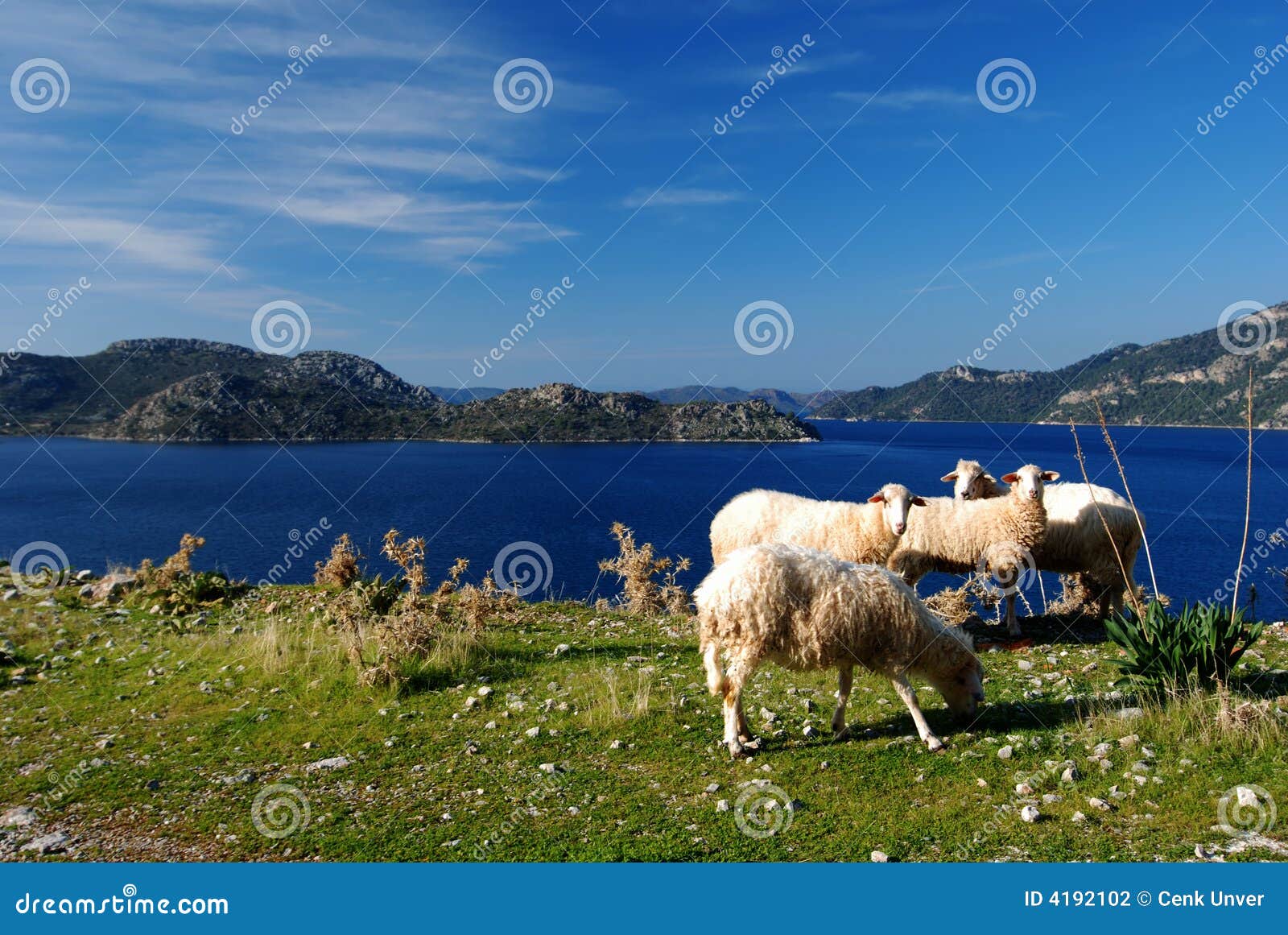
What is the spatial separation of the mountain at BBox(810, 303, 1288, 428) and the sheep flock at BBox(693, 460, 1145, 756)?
326 ft

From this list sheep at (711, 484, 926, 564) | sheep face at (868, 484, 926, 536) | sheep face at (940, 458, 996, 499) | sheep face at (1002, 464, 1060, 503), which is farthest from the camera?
sheep face at (940, 458, 996, 499)

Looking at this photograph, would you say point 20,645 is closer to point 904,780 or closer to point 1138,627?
point 904,780

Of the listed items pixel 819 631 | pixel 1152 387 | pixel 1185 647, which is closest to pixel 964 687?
pixel 819 631

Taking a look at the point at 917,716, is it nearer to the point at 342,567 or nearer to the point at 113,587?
the point at 342,567

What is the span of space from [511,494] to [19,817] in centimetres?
5960

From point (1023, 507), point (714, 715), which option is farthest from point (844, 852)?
point (1023, 507)

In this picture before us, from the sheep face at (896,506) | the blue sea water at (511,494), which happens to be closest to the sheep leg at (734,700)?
the sheep face at (896,506)

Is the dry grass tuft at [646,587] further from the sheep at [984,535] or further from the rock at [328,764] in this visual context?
the rock at [328,764]

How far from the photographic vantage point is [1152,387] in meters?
119

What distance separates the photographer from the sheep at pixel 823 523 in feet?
37.7

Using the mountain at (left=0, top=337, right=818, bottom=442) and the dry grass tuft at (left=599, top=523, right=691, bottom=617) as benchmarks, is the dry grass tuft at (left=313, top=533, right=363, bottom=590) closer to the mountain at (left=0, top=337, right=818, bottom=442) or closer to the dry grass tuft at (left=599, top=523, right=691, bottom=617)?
the dry grass tuft at (left=599, top=523, right=691, bottom=617)

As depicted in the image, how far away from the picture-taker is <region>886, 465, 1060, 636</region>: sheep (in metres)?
12.3

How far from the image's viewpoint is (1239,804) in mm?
5559

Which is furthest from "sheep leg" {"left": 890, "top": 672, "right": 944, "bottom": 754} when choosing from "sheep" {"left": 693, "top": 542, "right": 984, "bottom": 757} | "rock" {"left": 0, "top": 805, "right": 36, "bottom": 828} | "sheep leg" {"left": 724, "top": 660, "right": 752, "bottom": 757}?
"rock" {"left": 0, "top": 805, "right": 36, "bottom": 828}
